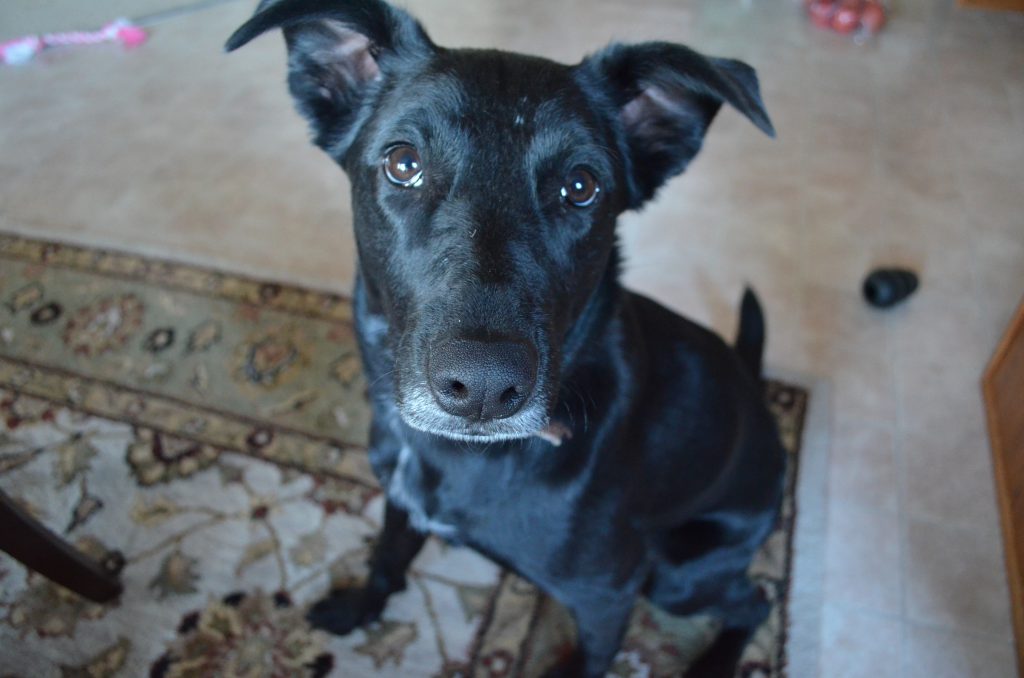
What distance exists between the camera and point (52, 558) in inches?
57.7

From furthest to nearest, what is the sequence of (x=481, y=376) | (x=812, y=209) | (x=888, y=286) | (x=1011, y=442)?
1. (x=812, y=209)
2. (x=888, y=286)
3. (x=1011, y=442)
4. (x=481, y=376)

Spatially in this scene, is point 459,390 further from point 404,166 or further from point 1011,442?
point 1011,442

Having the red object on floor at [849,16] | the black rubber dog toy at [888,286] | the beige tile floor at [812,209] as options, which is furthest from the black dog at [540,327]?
the red object on floor at [849,16]

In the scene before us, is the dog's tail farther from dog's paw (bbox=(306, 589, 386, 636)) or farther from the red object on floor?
the red object on floor

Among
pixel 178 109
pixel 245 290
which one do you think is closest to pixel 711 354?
pixel 245 290

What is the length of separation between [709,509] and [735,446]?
16cm

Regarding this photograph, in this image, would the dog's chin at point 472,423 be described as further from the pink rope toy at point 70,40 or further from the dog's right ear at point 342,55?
the pink rope toy at point 70,40

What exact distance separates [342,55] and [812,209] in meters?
2.34

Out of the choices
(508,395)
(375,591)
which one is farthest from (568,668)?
(508,395)

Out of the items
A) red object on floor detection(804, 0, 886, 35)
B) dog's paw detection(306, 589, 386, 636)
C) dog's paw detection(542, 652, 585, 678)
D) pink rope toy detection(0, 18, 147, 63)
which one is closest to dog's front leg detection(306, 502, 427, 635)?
dog's paw detection(306, 589, 386, 636)

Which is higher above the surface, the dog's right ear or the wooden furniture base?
the dog's right ear

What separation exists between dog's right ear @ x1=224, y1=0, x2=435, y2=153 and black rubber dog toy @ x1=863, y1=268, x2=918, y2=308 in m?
1.97

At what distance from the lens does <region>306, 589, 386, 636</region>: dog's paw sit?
5.35 ft

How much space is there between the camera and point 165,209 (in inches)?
108
